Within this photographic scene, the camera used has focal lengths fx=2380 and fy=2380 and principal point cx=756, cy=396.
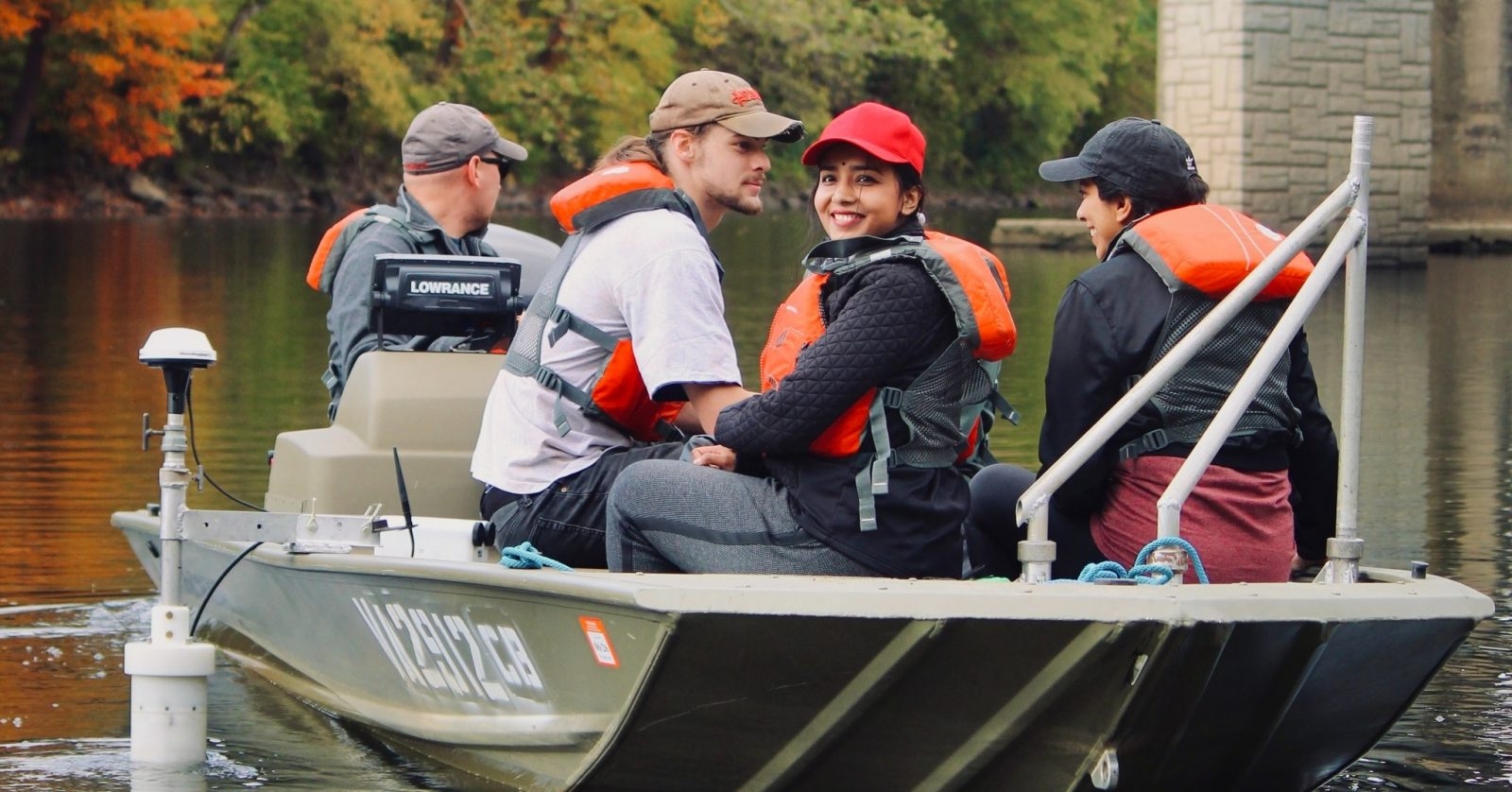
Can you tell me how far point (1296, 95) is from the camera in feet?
79.0

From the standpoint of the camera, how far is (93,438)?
1030 cm

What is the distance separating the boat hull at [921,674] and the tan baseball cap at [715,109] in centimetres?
102

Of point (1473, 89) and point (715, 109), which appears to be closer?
point (715, 109)

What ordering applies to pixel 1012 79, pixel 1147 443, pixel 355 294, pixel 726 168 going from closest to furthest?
pixel 1147 443 < pixel 726 168 < pixel 355 294 < pixel 1012 79

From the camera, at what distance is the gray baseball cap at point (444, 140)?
20.0 ft

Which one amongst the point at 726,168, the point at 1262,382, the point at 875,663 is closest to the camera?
the point at 875,663

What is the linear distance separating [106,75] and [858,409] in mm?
32544

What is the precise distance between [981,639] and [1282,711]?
643mm

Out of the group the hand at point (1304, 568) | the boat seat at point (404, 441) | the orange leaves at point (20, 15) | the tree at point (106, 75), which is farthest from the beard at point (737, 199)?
the tree at point (106, 75)

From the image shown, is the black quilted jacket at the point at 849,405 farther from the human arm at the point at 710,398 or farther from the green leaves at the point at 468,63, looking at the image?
the green leaves at the point at 468,63

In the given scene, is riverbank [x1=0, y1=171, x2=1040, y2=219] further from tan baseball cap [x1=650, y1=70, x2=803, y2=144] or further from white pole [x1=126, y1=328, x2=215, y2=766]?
tan baseball cap [x1=650, y1=70, x2=803, y2=144]

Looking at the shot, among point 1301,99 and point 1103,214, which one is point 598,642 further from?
point 1301,99

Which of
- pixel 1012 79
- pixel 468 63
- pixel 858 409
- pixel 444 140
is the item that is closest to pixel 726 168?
pixel 858 409

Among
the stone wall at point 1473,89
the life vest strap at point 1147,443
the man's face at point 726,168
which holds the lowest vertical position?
the life vest strap at point 1147,443
